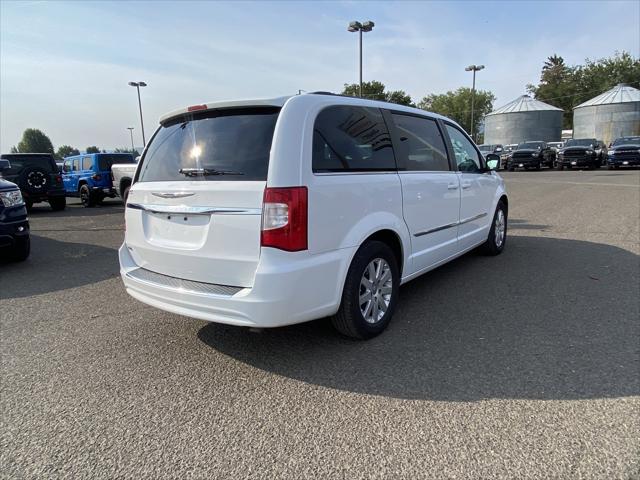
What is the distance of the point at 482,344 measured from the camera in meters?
3.39

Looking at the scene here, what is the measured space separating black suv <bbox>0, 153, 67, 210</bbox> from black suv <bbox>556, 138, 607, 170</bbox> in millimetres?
27459

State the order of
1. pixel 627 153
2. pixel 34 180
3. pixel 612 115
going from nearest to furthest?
pixel 34 180 → pixel 627 153 → pixel 612 115

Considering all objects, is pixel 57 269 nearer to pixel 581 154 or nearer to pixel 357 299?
pixel 357 299

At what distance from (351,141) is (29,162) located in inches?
529

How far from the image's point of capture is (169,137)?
11.6 feet

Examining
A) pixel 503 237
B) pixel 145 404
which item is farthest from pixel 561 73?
pixel 145 404

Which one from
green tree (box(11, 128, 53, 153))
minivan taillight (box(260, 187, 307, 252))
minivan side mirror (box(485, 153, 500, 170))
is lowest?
minivan taillight (box(260, 187, 307, 252))

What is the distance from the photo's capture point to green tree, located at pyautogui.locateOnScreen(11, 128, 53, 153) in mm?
122562

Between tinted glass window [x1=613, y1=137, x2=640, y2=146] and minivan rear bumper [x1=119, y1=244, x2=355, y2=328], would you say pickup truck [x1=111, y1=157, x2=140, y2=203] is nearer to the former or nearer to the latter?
minivan rear bumper [x1=119, y1=244, x2=355, y2=328]

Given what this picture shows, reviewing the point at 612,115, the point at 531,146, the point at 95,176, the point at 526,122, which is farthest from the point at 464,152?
the point at 526,122

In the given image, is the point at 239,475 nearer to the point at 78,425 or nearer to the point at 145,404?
the point at 145,404

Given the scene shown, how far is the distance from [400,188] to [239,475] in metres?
2.51

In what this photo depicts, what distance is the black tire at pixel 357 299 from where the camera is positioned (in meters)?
3.22

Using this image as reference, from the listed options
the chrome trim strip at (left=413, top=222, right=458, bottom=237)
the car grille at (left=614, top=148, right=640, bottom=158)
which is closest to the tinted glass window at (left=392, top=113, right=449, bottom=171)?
the chrome trim strip at (left=413, top=222, right=458, bottom=237)
